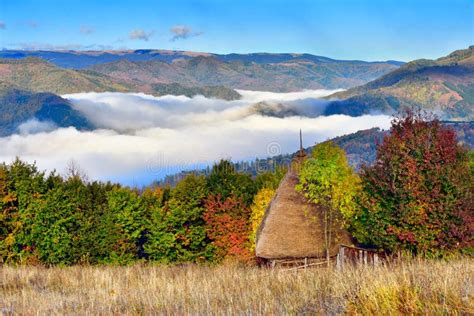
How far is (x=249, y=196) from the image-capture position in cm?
4825

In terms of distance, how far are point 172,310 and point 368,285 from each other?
3374 mm

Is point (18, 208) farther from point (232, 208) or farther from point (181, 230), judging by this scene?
point (232, 208)

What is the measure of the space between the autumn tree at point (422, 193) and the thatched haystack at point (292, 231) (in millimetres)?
7541

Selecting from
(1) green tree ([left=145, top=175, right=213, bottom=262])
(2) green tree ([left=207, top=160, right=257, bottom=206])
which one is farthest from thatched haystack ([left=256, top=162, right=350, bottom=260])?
(1) green tree ([left=145, top=175, right=213, bottom=262])

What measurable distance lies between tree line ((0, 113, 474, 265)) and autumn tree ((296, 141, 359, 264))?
7 cm

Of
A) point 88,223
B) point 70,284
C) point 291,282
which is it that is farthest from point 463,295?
point 88,223

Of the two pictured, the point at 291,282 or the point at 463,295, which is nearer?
the point at 463,295

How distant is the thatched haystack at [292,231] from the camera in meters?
34.5

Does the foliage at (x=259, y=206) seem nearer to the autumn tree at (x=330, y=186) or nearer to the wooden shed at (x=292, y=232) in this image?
the wooden shed at (x=292, y=232)

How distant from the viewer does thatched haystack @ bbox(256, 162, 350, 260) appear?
34.5 m

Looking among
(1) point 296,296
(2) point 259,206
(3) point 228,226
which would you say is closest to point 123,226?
(3) point 228,226

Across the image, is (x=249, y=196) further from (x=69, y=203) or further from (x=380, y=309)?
(x=380, y=309)

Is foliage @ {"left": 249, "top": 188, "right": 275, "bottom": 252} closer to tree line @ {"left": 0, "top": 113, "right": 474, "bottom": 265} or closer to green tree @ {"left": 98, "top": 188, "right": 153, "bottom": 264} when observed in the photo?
tree line @ {"left": 0, "top": 113, "right": 474, "bottom": 265}

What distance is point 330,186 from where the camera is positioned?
1287 inches
